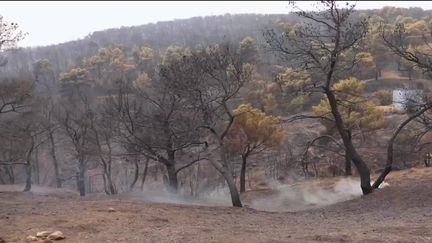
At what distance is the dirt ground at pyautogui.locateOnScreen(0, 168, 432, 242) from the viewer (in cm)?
946

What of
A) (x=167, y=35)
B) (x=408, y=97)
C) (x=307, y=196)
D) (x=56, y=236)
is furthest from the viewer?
(x=167, y=35)

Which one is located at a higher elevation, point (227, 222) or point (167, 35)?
point (167, 35)

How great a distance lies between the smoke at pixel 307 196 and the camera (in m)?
22.7

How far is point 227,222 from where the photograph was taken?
41.2 feet

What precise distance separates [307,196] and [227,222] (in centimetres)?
1470

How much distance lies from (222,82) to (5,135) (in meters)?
14.7

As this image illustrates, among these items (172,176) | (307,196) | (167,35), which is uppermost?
(167,35)

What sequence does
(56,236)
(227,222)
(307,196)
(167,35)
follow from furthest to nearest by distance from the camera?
(167,35) < (307,196) < (227,222) < (56,236)

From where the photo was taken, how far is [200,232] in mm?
10414

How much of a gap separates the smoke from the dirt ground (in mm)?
6084

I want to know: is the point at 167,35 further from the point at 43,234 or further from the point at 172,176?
the point at 43,234

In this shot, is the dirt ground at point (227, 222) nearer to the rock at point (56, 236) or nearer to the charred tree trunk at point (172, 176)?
the rock at point (56, 236)

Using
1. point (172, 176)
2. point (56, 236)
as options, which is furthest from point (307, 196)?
point (56, 236)

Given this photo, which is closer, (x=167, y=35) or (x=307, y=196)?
(x=307, y=196)
